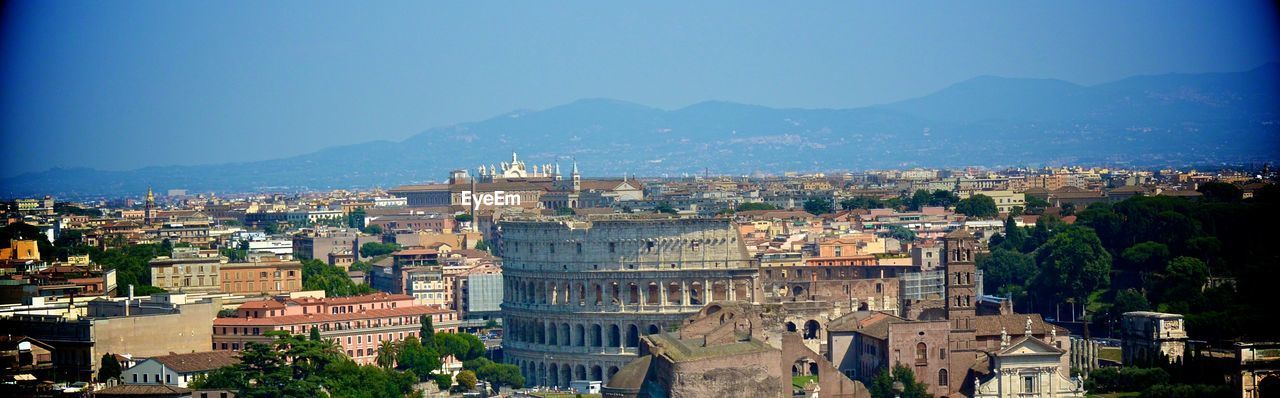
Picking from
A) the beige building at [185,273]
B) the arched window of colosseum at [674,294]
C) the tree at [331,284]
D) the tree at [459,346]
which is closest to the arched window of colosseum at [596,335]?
the arched window of colosseum at [674,294]

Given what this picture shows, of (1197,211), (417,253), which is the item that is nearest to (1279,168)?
(1197,211)

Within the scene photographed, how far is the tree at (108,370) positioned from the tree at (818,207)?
9720 centimetres

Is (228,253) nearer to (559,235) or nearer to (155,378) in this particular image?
(559,235)

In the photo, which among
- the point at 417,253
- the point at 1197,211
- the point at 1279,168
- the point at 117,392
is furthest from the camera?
the point at 1279,168

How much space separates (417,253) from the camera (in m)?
125

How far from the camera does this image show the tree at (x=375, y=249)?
5817 inches

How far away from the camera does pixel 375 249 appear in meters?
149

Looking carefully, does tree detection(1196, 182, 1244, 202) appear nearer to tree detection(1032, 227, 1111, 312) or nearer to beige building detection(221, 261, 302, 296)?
tree detection(1032, 227, 1111, 312)

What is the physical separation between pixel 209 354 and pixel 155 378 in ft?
17.2

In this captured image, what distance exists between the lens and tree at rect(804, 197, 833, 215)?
17175 cm

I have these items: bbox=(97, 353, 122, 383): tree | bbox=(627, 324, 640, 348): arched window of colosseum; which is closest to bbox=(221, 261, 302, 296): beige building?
bbox=(627, 324, 640, 348): arched window of colosseum

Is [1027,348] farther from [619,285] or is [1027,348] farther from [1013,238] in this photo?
[1013,238]

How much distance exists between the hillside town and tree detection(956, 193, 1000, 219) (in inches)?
984

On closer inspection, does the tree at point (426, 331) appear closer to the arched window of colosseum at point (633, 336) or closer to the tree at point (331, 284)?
the arched window of colosseum at point (633, 336)
